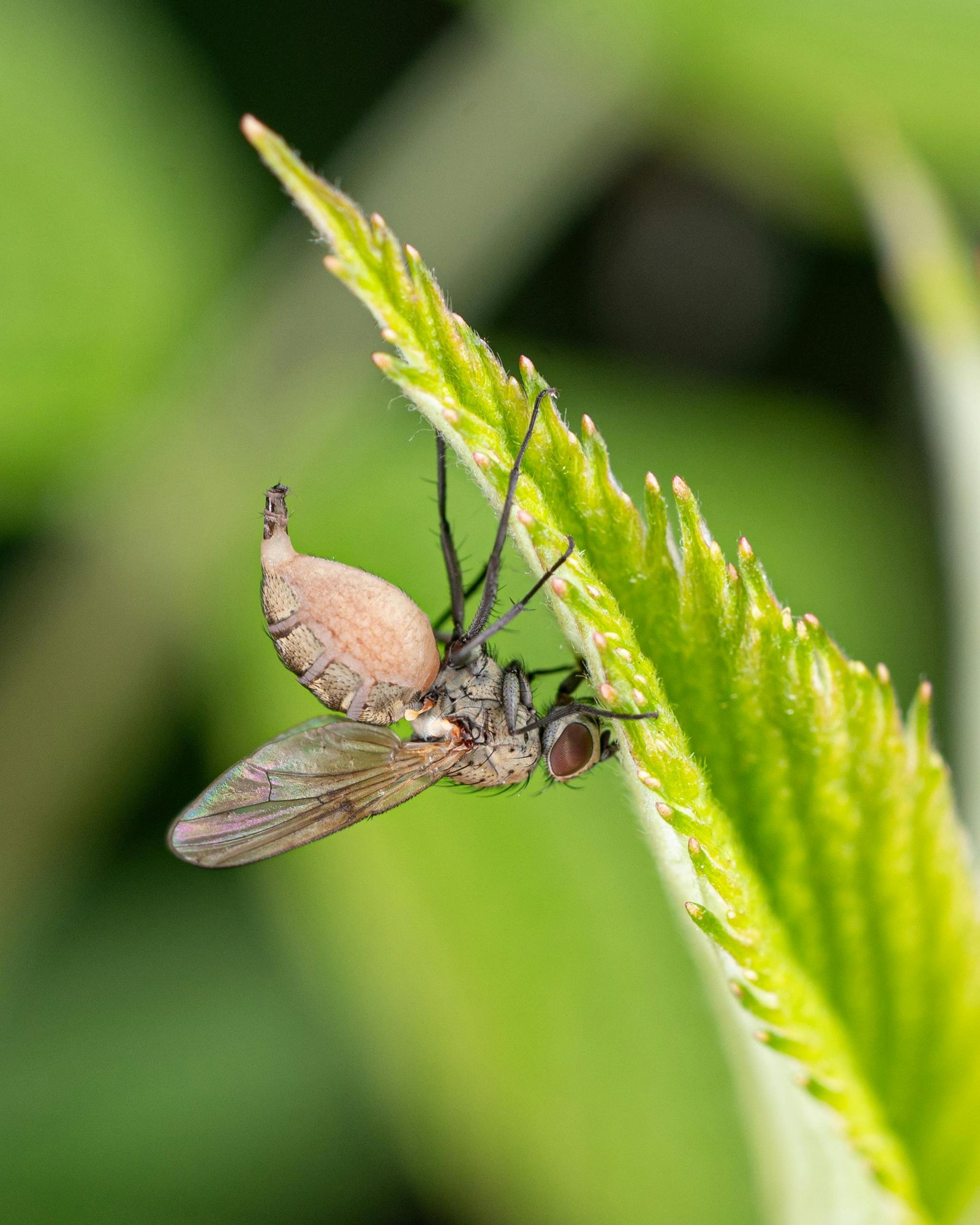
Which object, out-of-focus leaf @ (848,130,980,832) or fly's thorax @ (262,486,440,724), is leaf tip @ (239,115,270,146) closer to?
fly's thorax @ (262,486,440,724)

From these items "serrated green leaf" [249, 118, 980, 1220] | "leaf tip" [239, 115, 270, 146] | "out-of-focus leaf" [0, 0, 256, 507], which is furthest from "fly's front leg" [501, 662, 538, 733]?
"out-of-focus leaf" [0, 0, 256, 507]

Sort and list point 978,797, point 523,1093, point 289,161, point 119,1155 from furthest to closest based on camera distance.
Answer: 1. point 119,1155
2. point 523,1093
3. point 978,797
4. point 289,161

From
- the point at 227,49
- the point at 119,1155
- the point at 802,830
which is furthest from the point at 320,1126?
the point at 227,49

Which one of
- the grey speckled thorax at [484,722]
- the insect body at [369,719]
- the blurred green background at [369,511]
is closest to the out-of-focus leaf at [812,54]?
the blurred green background at [369,511]

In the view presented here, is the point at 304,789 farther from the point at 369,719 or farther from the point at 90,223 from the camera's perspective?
the point at 90,223

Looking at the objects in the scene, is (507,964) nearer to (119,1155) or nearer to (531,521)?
(119,1155)
